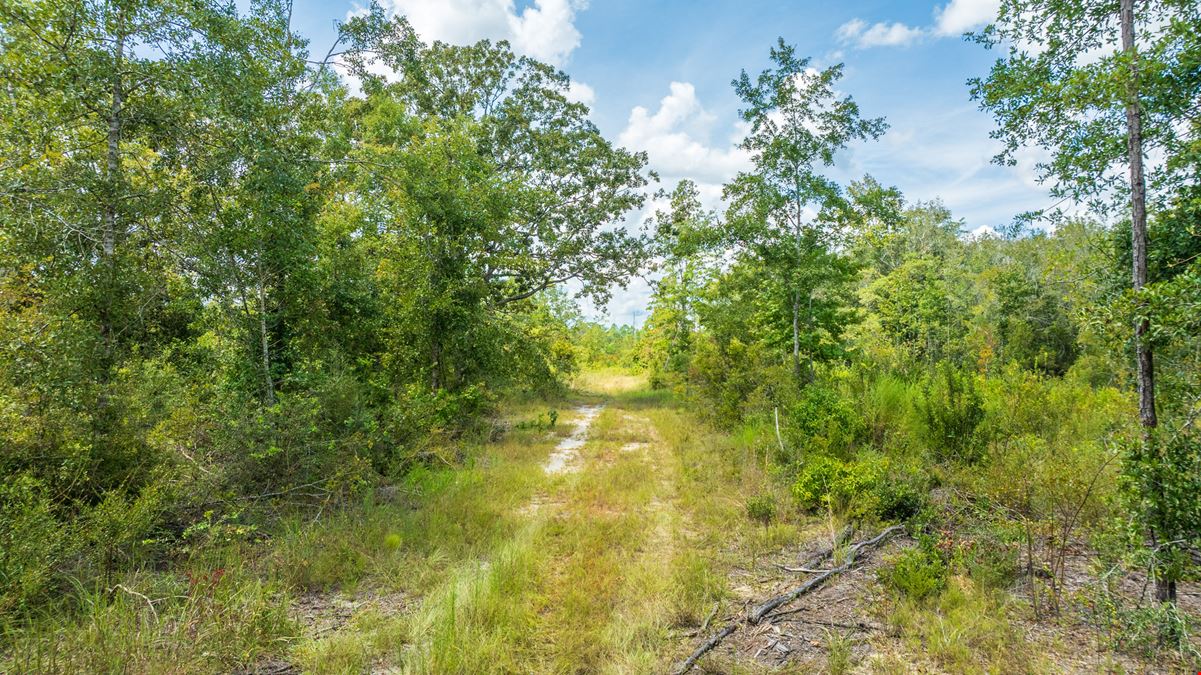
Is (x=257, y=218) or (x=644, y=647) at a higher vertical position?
(x=257, y=218)

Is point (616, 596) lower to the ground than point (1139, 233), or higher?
lower

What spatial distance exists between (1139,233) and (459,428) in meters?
10.5

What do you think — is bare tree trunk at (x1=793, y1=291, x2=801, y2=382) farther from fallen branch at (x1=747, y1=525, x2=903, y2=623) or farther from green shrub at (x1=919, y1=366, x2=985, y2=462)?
fallen branch at (x1=747, y1=525, x2=903, y2=623)

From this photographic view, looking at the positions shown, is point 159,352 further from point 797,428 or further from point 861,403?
point 861,403

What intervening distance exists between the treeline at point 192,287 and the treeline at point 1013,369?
20.6ft

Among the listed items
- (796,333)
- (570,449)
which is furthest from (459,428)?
(796,333)

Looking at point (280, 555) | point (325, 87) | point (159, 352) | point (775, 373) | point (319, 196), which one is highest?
point (325, 87)

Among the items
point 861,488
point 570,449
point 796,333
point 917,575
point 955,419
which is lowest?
point 570,449

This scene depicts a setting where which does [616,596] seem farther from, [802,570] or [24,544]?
[24,544]

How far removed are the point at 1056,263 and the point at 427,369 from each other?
9.64 m

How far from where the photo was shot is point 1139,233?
11.2 feet

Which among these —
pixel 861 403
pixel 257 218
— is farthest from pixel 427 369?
pixel 861 403

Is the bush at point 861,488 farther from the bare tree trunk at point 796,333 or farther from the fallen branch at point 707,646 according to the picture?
the bare tree trunk at point 796,333

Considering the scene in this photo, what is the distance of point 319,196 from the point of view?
25.8ft
